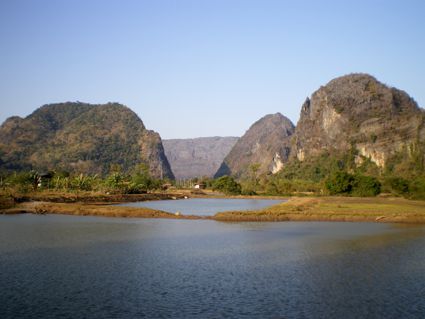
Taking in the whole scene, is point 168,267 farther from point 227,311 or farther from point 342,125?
point 342,125

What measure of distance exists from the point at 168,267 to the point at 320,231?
783 inches

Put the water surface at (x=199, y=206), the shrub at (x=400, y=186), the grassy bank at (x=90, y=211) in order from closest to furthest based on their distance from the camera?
1. the grassy bank at (x=90, y=211)
2. the water surface at (x=199, y=206)
3. the shrub at (x=400, y=186)

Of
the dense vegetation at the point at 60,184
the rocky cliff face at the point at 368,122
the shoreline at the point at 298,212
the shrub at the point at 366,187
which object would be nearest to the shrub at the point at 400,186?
the shrub at the point at 366,187

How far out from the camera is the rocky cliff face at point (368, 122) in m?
148

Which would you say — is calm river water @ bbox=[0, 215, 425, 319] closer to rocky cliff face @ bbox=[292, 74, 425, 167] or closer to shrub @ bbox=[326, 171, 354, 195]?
shrub @ bbox=[326, 171, 354, 195]

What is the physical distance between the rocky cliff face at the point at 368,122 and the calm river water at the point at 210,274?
11195 centimetres

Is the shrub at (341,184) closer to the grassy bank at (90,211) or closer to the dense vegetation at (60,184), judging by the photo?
the grassy bank at (90,211)

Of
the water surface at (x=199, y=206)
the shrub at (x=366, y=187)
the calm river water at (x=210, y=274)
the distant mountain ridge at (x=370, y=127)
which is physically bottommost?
the calm river water at (x=210, y=274)

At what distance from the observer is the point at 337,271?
2292 centimetres

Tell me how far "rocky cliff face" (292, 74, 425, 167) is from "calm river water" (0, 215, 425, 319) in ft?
367

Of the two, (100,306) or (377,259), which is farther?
(377,259)

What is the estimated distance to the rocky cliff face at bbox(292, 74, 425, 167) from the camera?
484ft

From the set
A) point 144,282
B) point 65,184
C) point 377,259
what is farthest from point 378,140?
point 144,282

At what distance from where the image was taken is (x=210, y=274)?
2178 cm
